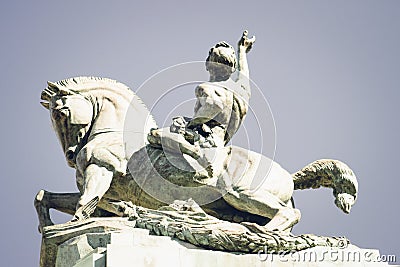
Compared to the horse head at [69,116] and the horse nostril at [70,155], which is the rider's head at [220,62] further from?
the horse nostril at [70,155]

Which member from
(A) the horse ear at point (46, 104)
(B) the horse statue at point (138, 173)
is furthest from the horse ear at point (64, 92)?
(A) the horse ear at point (46, 104)

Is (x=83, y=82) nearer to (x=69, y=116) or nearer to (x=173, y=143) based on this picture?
(x=69, y=116)

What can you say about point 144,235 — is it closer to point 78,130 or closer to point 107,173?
point 107,173

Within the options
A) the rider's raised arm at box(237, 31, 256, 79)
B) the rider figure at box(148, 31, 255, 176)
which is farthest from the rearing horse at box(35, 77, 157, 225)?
the rider's raised arm at box(237, 31, 256, 79)

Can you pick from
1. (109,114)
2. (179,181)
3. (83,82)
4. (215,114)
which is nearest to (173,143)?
(179,181)

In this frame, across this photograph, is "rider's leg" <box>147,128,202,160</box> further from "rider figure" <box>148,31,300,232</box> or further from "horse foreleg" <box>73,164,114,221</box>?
"horse foreleg" <box>73,164,114,221</box>

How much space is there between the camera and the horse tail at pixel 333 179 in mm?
13719

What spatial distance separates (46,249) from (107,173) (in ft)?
4.22

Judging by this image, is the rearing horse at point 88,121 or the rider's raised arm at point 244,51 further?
the rider's raised arm at point 244,51

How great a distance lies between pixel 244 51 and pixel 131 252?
4.14 meters

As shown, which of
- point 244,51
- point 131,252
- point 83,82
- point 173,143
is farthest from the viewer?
point 244,51

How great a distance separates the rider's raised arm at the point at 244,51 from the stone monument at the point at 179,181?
0.02 m

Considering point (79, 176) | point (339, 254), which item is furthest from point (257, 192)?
point (79, 176)

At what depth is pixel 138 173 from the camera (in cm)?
1335
